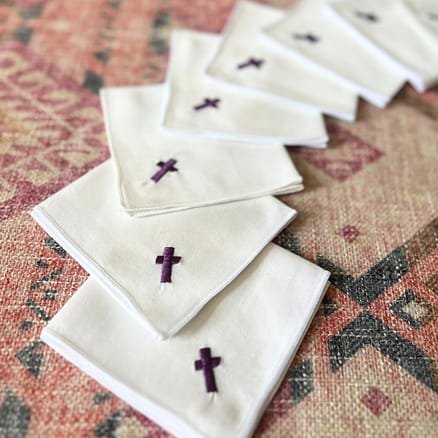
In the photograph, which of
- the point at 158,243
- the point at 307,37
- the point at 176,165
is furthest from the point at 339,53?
the point at 158,243

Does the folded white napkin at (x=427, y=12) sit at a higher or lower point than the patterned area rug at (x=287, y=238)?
higher

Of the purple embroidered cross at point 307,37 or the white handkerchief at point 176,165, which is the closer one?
the white handkerchief at point 176,165

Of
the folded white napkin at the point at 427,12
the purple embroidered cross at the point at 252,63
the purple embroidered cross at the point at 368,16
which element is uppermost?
the folded white napkin at the point at 427,12

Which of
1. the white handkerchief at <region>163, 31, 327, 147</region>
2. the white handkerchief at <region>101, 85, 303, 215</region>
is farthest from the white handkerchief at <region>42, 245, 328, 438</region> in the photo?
the white handkerchief at <region>163, 31, 327, 147</region>

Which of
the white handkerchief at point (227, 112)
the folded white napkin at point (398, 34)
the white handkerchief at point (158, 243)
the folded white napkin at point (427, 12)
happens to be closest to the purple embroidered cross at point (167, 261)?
the white handkerchief at point (158, 243)

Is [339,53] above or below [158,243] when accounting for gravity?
above

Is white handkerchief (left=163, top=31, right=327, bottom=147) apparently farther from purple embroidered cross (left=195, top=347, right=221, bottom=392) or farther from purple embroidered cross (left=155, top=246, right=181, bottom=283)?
purple embroidered cross (left=195, top=347, right=221, bottom=392)

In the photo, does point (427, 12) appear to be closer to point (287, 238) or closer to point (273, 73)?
point (273, 73)

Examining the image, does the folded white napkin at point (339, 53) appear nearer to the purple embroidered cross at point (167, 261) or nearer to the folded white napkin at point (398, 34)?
the folded white napkin at point (398, 34)

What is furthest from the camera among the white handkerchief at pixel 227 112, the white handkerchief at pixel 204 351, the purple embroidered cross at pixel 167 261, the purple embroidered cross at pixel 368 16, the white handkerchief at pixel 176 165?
the purple embroidered cross at pixel 368 16
